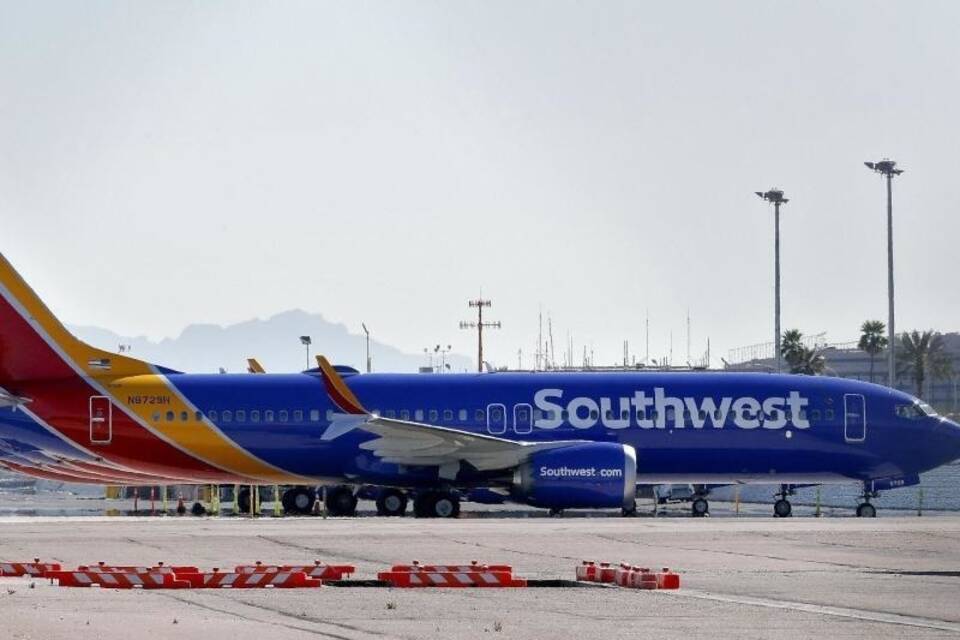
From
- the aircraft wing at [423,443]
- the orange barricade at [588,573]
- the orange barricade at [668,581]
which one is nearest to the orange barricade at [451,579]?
the orange barricade at [588,573]

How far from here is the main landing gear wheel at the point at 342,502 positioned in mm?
46875

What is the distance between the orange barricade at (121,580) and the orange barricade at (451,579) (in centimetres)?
278

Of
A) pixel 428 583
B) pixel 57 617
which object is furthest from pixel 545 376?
pixel 57 617

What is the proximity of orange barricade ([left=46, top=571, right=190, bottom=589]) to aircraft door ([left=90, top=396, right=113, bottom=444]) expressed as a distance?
21.0m

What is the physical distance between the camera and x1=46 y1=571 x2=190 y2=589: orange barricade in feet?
74.5

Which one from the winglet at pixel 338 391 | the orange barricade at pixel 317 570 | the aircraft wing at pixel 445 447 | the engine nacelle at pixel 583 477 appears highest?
the winglet at pixel 338 391

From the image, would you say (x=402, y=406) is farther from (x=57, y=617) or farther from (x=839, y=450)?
(x=57, y=617)

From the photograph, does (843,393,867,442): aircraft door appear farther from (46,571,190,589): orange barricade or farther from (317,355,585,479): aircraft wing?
(46,571,190,589): orange barricade

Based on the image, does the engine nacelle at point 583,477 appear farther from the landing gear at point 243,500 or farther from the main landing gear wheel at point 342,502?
the landing gear at point 243,500

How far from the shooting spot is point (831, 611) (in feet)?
67.4

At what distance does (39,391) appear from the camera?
143 ft

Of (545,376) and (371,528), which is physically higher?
(545,376)

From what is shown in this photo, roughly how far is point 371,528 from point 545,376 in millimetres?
10313

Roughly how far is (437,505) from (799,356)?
3693 inches
